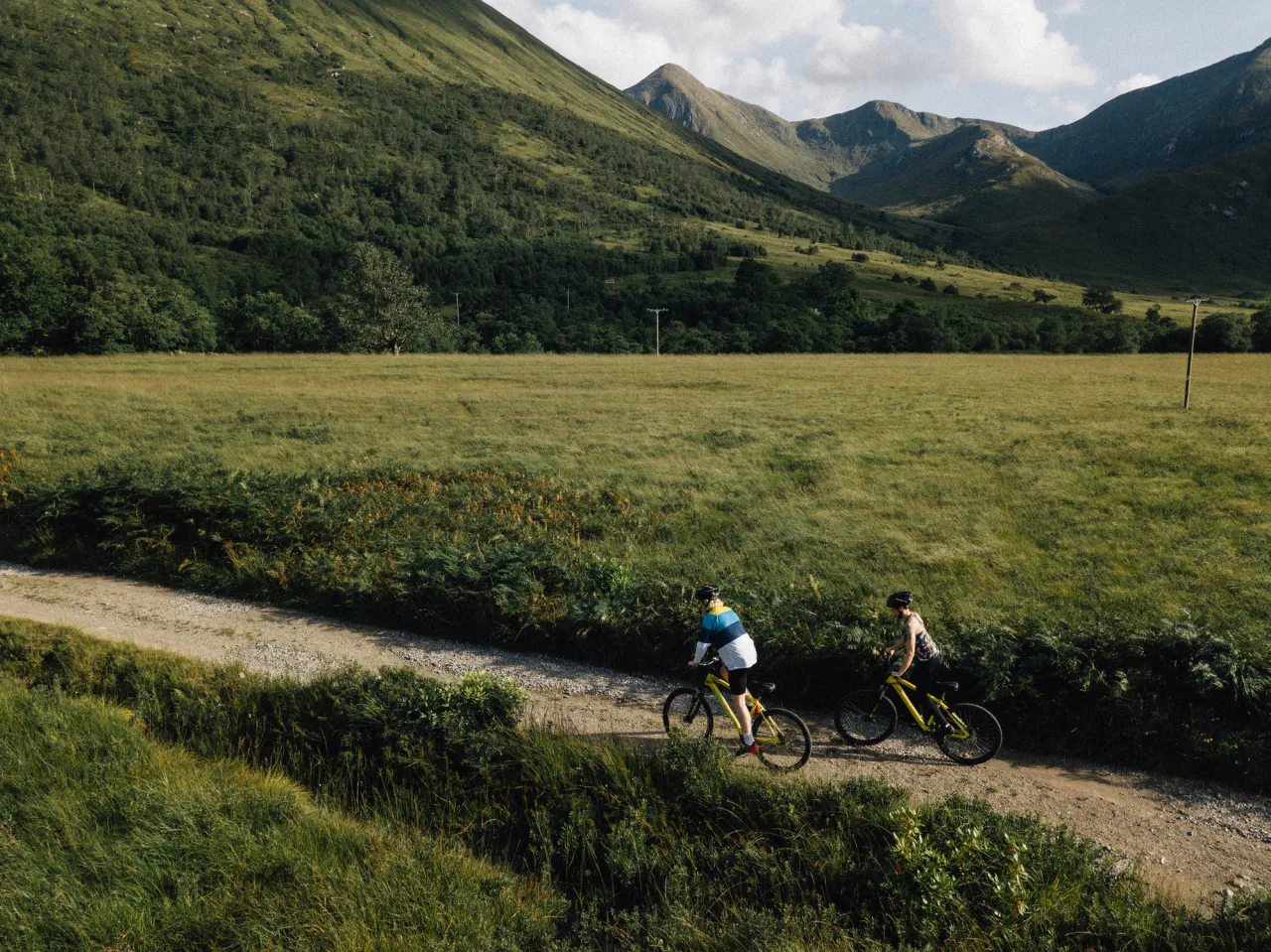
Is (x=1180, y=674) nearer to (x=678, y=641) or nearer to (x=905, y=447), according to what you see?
(x=678, y=641)

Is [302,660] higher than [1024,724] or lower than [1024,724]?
lower

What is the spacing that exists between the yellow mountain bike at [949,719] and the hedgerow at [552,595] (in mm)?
674

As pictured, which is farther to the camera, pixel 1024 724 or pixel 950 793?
pixel 1024 724

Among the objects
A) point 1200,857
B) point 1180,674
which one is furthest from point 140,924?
point 1180,674

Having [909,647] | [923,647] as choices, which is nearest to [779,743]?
[909,647]

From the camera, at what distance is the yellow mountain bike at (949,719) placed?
1097 cm

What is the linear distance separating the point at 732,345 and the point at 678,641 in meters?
115

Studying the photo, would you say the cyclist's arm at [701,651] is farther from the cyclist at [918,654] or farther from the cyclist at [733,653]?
the cyclist at [918,654]

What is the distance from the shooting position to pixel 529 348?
413ft

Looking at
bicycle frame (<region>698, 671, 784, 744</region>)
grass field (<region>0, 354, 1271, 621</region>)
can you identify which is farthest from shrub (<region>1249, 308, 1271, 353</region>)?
bicycle frame (<region>698, 671, 784, 744</region>)

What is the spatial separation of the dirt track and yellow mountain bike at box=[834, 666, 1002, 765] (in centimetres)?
19

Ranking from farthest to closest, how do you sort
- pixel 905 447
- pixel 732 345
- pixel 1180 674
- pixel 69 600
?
pixel 732 345, pixel 905 447, pixel 69 600, pixel 1180 674

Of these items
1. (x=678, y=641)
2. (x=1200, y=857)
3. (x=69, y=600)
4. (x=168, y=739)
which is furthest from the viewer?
(x=69, y=600)

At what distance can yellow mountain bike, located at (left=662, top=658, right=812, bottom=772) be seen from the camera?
1089 cm
